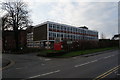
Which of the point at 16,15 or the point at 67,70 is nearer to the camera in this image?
the point at 67,70

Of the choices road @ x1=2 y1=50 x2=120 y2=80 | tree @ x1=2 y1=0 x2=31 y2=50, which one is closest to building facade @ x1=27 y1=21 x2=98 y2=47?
tree @ x1=2 y1=0 x2=31 y2=50

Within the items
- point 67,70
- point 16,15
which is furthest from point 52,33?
point 67,70

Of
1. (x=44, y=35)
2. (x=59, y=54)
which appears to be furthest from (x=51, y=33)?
(x=59, y=54)

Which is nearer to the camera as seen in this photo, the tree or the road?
the road

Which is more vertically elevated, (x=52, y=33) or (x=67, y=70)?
(x=52, y=33)

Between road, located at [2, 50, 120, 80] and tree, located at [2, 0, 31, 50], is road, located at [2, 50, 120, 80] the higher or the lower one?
the lower one

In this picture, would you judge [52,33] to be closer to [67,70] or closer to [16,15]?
[16,15]

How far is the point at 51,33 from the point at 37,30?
9791 millimetres

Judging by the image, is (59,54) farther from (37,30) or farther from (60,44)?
(37,30)

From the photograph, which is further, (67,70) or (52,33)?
(52,33)

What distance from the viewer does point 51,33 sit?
4591 centimetres

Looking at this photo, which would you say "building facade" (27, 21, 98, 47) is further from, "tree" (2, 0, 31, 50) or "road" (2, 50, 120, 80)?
"road" (2, 50, 120, 80)

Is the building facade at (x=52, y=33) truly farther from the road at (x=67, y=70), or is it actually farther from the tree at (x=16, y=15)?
the road at (x=67, y=70)

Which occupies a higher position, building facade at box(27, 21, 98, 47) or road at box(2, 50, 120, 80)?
building facade at box(27, 21, 98, 47)
